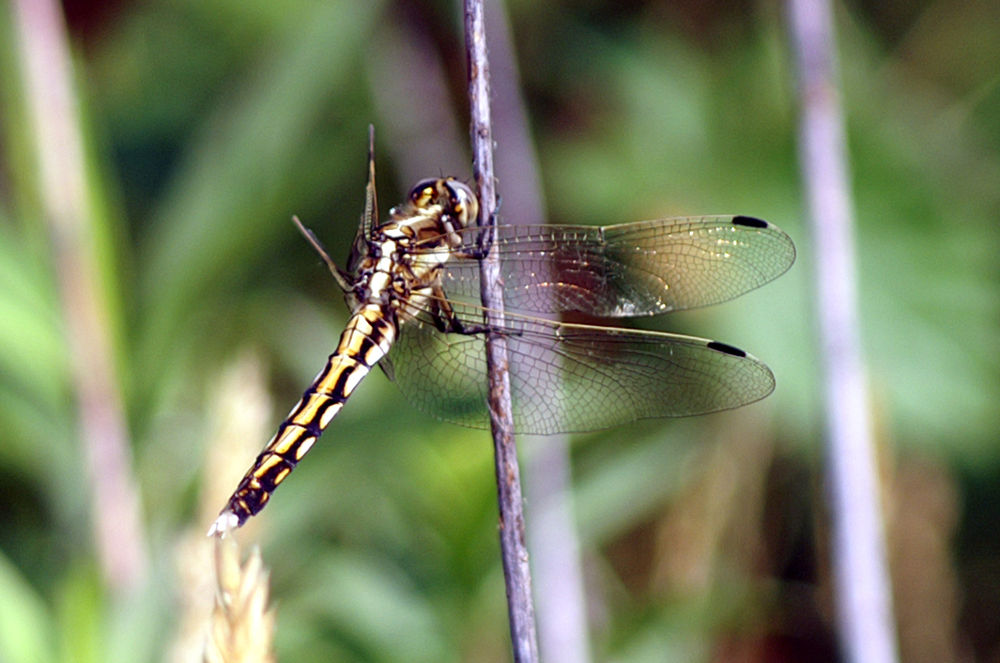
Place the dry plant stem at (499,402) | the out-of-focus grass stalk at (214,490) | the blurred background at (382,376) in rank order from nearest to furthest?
the dry plant stem at (499,402) → the out-of-focus grass stalk at (214,490) → the blurred background at (382,376)

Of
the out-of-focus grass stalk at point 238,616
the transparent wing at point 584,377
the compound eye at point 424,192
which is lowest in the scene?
the out-of-focus grass stalk at point 238,616

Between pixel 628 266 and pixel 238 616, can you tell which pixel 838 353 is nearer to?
pixel 628 266

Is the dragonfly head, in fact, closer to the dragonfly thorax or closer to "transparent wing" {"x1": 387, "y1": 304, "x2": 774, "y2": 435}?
the dragonfly thorax

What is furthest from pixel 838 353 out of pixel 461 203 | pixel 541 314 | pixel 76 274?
pixel 76 274

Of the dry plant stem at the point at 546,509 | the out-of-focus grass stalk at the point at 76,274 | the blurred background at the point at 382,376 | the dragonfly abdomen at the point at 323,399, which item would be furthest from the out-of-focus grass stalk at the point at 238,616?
the out-of-focus grass stalk at the point at 76,274

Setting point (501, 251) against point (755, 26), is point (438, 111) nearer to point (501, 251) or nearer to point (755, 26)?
point (755, 26)

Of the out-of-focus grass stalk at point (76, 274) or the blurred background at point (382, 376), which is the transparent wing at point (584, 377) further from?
the out-of-focus grass stalk at point (76, 274)

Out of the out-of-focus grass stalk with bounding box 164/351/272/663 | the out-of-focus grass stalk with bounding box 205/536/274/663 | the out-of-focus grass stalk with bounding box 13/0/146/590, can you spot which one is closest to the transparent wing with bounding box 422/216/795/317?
the out-of-focus grass stalk with bounding box 164/351/272/663
